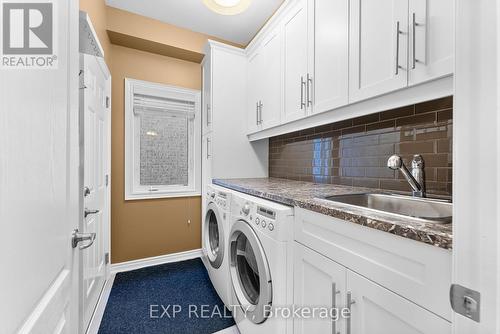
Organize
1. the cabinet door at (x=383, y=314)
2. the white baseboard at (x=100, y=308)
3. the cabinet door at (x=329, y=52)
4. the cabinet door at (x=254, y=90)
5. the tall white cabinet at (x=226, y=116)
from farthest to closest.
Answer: the tall white cabinet at (x=226, y=116) < the cabinet door at (x=254, y=90) < the white baseboard at (x=100, y=308) < the cabinet door at (x=329, y=52) < the cabinet door at (x=383, y=314)

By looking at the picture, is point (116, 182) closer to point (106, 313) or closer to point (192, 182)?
point (192, 182)

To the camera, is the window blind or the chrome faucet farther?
the window blind

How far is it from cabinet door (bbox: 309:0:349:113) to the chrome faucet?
1.38ft

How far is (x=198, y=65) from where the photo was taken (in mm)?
2842

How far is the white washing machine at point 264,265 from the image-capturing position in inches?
42.9

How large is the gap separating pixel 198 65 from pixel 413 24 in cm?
241

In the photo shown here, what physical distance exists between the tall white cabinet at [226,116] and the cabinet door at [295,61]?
79 centimetres

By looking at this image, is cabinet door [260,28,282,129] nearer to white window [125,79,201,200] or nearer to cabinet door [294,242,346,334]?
white window [125,79,201,200]

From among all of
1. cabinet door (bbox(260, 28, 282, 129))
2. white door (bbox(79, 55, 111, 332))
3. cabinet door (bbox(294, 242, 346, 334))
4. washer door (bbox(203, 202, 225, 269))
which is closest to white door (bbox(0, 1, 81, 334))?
→ white door (bbox(79, 55, 111, 332))

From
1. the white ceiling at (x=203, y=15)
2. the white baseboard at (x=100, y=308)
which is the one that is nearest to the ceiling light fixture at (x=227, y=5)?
the white ceiling at (x=203, y=15)

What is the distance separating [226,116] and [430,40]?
73.7 inches

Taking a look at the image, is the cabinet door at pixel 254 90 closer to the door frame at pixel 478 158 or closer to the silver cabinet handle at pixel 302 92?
the silver cabinet handle at pixel 302 92

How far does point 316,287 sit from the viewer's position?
3.17ft

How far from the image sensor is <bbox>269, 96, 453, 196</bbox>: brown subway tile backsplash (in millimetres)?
1170
